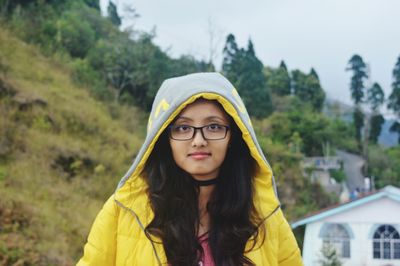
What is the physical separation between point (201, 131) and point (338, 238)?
10.9m

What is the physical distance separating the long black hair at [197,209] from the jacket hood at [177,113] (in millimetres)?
38

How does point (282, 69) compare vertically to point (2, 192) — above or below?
above

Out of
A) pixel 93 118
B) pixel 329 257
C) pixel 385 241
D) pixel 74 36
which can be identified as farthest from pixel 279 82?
pixel 329 257

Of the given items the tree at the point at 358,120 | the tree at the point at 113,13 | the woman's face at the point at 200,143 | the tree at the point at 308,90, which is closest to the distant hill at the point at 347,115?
the tree at the point at 358,120

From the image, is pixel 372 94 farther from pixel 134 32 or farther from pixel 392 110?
pixel 134 32

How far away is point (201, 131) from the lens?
4.44 feet

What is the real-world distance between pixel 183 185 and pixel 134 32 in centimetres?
2062

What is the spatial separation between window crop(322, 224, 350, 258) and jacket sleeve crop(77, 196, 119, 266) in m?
10.7

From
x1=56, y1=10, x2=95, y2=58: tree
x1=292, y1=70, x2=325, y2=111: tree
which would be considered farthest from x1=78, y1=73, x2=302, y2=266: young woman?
x1=292, y1=70, x2=325, y2=111: tree

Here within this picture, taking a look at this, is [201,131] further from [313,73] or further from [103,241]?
[313,73]

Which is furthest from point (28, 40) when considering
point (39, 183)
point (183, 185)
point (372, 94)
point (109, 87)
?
point (372, 94)

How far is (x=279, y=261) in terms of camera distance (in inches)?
57.9

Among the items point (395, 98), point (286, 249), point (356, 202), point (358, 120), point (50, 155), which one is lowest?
point (356, 202)

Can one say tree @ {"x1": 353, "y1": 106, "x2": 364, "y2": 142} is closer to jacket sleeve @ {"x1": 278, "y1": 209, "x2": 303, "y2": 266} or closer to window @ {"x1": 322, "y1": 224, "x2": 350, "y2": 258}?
window @ {"x1": 322, "y1": 224, "x2": 350, "y2": 258}
